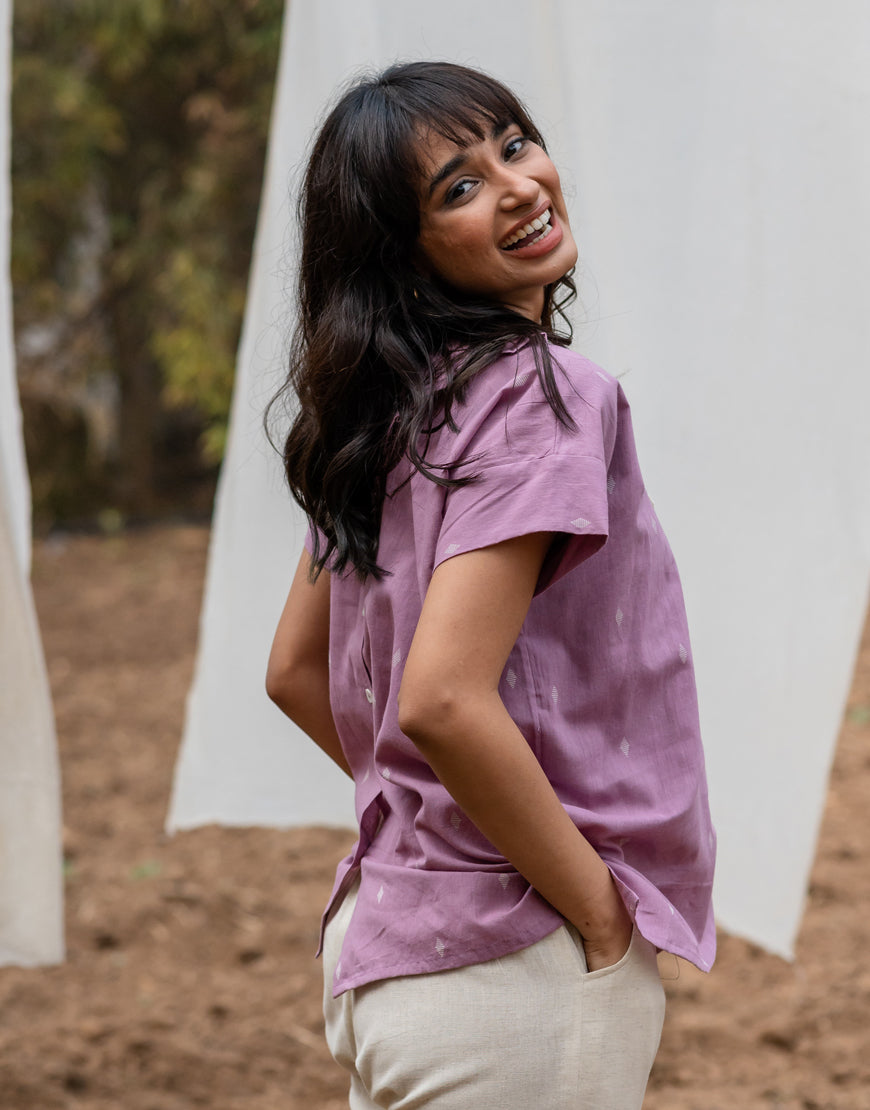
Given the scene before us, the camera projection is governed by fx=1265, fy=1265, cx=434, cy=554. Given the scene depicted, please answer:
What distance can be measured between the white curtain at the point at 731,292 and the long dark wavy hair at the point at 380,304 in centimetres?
78

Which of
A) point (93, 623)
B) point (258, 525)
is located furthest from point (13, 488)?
point (93, 623)

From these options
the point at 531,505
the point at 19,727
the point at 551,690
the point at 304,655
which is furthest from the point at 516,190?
the point at 19,727

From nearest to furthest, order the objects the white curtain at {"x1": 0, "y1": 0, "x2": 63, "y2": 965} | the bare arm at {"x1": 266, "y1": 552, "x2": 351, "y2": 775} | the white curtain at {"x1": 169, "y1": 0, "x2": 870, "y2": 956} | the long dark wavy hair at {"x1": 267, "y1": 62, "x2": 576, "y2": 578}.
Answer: the long dark wavy hair at {"x1": 267, "y1": 62, "x2": 576, "y2": 578} < the bare arm at {"x1": 266, "y1": 552, "x2": 351, "y2": 775} < the white curtain at {"x1": 169, "y1": 0, "x2": 870, "y2": 956} < the white curtain at {"x1": 0, "y1": 0, "x2": 63, "y2": 965}

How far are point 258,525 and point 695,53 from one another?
3.58 ft

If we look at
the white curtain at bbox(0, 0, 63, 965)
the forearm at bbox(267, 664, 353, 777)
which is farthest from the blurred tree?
the forearm at bbox(267, 664, 353, 777)

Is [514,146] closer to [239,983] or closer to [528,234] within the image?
[528,234]

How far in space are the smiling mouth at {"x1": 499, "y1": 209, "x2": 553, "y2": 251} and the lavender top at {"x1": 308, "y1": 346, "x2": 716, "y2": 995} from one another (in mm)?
135

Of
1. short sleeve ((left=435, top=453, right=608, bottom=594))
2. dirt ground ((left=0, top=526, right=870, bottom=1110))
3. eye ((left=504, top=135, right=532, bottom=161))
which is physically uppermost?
eye ((left=504, top=135, right=532, bottom=161))

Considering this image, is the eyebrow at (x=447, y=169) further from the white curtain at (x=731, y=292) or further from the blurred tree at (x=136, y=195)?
the blurred tree at (x=136, y=195)

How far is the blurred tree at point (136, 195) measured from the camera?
6293mm

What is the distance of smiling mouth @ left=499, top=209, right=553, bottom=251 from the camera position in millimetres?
1173

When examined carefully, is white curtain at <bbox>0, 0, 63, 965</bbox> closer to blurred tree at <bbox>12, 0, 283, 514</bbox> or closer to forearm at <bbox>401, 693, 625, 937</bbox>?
forearm at <bbox>401, 693, 625, 937</bbox>

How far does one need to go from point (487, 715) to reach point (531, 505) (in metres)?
0.18

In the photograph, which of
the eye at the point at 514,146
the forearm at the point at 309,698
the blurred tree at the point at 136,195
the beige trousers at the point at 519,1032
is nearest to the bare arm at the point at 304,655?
the forearm at the point at 309,698
